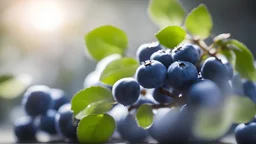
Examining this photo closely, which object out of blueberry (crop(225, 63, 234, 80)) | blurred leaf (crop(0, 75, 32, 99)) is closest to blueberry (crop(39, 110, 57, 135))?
blurred leaf (crop(0, 75, 32, 99))

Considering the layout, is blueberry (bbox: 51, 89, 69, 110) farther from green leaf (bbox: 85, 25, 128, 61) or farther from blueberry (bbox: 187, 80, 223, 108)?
blueberry (bbox: 187, 80, 223, 108)

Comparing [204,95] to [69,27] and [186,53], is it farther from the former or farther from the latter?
[69,27]

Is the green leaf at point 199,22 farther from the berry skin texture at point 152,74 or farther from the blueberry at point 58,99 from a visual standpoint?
the blueberry at point 58,99

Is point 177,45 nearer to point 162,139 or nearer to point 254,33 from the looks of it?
point 162,139

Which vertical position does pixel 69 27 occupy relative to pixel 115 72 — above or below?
above

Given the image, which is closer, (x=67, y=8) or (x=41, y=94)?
(x=41, y=94)

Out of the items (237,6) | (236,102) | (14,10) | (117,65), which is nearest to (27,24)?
(14,10)

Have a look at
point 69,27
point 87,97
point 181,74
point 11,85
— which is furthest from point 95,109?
point 69,27
